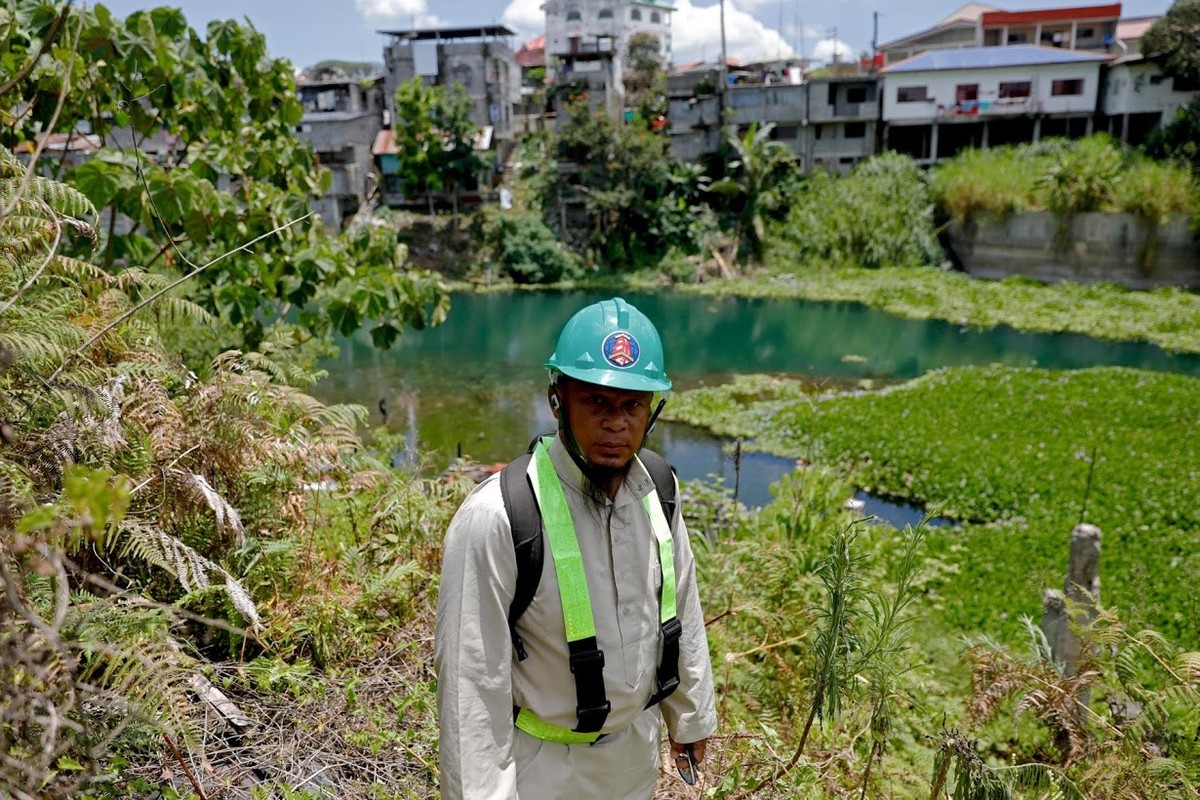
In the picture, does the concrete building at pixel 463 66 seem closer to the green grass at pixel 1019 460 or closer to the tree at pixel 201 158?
the green grass at pixel 1019 460

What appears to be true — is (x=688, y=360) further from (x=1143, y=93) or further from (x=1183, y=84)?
(x=1183, y=84)

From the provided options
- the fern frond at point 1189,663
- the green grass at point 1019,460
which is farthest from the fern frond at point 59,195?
the green grass at point 1019,460

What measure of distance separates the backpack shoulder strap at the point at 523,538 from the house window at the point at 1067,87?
Result: 34104 millimetres

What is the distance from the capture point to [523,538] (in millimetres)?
1860

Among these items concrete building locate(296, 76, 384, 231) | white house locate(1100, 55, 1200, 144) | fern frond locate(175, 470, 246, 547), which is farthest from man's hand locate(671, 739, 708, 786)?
white house locate(1100, 55, 1200, 144)

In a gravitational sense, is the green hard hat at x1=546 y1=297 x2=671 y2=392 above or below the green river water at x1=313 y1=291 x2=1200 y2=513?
above

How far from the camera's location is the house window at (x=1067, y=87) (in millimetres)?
29219

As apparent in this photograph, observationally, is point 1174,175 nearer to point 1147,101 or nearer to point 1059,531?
point 1147,101

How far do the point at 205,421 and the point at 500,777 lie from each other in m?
2.21

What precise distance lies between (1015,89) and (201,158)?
3151 cm

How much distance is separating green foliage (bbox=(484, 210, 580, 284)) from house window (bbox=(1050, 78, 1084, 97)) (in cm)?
1832

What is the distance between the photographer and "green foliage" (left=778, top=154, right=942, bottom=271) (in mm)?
28312

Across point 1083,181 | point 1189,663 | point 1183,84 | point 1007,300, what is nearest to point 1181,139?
point 1183,84

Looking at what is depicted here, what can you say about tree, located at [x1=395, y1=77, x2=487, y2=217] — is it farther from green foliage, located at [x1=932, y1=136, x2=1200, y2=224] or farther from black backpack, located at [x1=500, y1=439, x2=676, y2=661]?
black backpack, located at [x1=500, y1=439, x2=676, y2=661]
